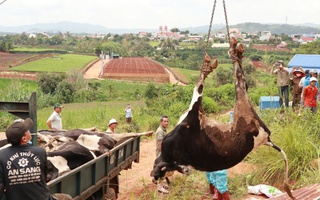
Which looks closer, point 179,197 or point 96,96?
point 179,197

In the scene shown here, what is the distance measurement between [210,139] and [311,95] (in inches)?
313

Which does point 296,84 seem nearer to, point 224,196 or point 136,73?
point 224,196

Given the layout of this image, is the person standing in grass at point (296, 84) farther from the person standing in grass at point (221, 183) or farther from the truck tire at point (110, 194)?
the truck tire at point (110, 194)

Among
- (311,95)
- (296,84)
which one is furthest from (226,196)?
(296,84)

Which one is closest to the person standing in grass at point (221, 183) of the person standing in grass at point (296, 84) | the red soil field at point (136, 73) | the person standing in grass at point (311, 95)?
the person standing in grass at point (311, 95)

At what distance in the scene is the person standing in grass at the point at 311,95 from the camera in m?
10.4

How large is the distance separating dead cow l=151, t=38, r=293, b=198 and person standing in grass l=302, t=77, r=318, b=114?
24.8 feet

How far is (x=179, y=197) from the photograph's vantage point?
7977 millimetres

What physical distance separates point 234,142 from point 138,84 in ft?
144

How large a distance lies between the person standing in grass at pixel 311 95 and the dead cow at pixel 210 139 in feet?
24.8

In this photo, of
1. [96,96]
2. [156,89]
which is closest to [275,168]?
[156,89]

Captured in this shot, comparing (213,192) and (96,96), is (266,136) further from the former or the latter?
(96,96)

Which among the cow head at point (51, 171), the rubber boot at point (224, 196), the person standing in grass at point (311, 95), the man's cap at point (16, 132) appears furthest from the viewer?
the person standing in grass at point (311, 95)

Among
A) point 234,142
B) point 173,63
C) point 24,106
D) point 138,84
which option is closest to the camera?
point 234,142
